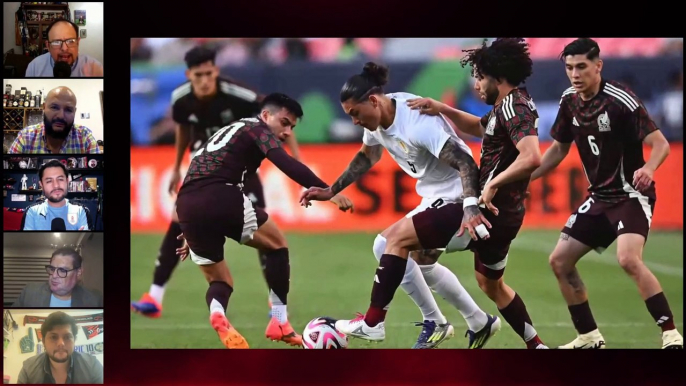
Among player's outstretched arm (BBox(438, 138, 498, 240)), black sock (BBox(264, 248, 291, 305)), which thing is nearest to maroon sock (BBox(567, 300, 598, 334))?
player's outstretched arm (BBox(438, 138, 498, 240))

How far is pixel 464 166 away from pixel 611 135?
751 millimetres

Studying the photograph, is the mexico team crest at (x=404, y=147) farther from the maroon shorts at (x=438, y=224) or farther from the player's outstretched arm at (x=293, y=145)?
the player's outstretched arm at (x=293, y=145)

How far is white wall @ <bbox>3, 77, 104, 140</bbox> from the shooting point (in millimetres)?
4051

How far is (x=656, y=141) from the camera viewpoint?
3.97m

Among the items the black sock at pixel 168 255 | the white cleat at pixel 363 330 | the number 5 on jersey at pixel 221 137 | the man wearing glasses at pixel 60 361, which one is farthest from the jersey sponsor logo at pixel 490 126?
the man wearing glasses at pixel 60 361

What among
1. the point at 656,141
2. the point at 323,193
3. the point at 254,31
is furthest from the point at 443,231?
the point at 254,31

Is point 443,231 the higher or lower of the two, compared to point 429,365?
higher

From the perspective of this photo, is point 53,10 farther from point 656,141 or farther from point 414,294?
point 656,141

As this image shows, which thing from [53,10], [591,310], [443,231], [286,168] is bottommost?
[591,310]

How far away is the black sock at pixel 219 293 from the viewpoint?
4047 mm

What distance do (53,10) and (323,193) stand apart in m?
1.65

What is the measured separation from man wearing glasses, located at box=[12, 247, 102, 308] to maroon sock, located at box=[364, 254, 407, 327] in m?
→ 1.40

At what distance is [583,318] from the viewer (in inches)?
159

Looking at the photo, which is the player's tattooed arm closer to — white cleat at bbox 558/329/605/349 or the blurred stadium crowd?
the blurred stadium crowd
